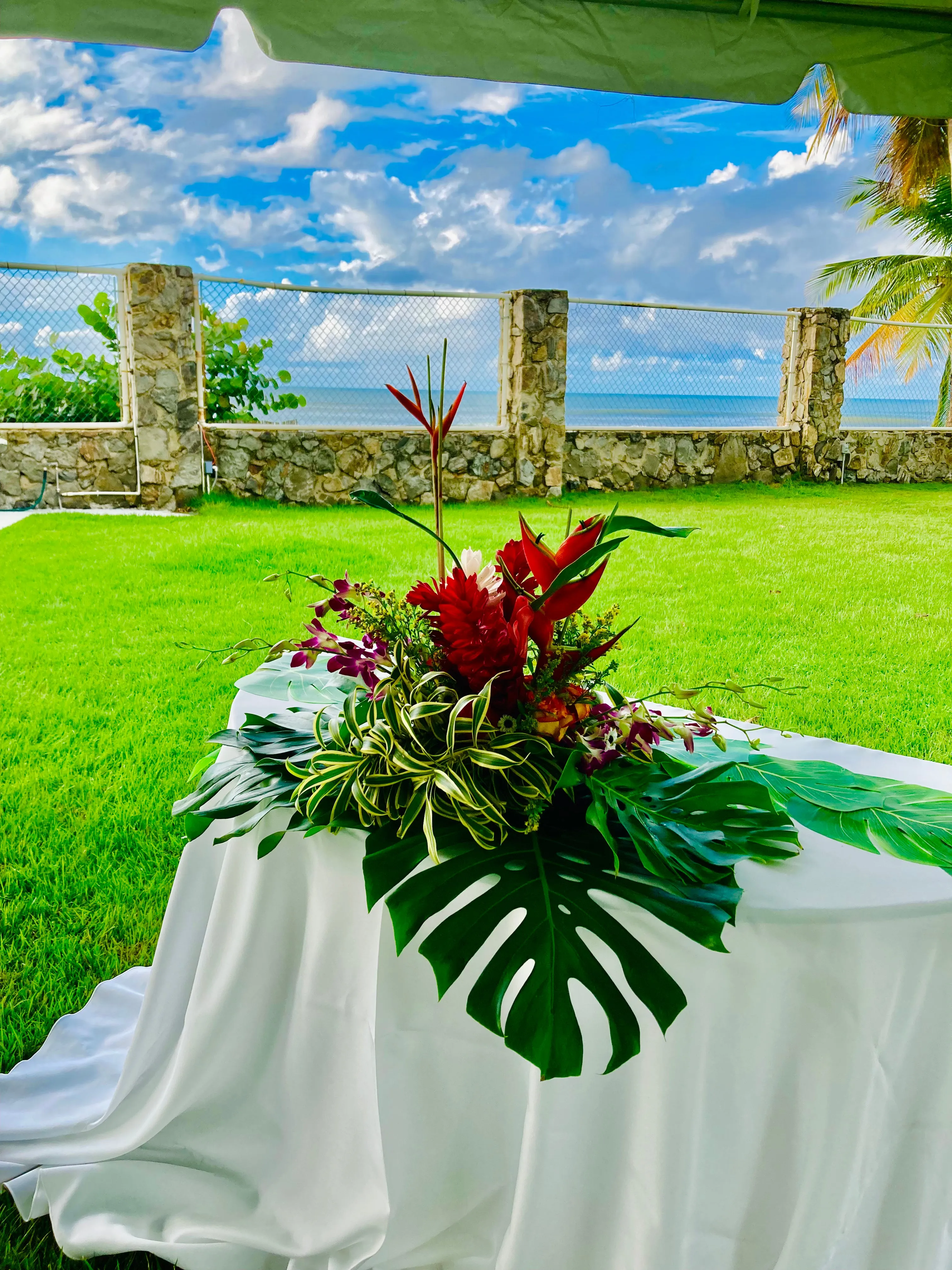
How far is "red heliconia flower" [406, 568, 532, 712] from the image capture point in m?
0.99

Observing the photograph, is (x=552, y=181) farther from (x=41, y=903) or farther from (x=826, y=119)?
Answer: (x=41, y=903)

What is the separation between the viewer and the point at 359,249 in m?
61.0

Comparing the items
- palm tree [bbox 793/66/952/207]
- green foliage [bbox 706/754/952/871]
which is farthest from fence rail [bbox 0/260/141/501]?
palm tree [bbox 793/66/952/207]

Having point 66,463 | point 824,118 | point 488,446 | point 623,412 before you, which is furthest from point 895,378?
point 66,463

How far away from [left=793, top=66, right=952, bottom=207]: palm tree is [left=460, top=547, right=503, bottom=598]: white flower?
44.0 feet

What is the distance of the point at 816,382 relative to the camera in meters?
10.4

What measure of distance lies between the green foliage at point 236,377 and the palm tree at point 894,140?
8365mm

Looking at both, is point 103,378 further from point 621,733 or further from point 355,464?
point 621,733

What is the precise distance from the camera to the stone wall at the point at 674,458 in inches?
372

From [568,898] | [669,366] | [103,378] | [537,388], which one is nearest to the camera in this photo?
[568,898]

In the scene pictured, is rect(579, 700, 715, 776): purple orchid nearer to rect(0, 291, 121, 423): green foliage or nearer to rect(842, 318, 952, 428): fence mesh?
rect(0, 291, 121, 423): green foliage

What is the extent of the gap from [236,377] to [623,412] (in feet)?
13.4

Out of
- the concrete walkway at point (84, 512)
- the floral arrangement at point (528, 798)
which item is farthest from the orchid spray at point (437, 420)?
the concrete walkway at point (84, 512)

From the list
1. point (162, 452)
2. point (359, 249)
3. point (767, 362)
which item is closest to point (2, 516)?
point (162, 452)
